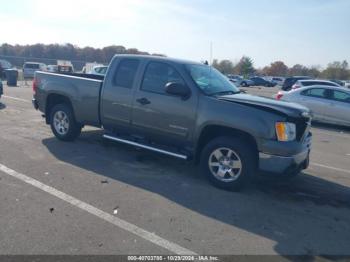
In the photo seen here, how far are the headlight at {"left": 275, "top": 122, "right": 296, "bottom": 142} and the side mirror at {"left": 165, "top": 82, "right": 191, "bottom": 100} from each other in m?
1.52

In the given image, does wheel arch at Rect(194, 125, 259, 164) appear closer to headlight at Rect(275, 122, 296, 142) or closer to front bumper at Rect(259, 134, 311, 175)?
front bumper at Rect(259, 134, 311, 175)

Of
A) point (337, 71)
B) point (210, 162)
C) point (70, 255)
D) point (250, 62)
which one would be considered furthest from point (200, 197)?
point (250, 62)

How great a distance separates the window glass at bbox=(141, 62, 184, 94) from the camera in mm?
6336

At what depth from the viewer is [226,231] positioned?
4.34 metres

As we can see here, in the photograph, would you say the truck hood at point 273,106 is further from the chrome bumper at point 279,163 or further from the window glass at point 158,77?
the window glass at point 158,77

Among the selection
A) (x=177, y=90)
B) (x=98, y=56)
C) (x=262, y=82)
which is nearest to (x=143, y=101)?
(x=177, y=90)

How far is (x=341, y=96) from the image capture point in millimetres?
13492

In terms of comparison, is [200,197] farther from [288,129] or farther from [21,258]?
[21,258]

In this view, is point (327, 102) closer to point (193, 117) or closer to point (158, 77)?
point (158, 77)

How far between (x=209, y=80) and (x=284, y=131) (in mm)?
1790

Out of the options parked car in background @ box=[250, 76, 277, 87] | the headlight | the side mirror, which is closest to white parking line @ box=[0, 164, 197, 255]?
the side mirror

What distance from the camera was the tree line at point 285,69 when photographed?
81500 millimetres

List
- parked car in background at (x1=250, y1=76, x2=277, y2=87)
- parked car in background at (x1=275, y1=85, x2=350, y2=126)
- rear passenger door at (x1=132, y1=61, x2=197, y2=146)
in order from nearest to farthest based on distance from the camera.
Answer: rear passenger door at (x1=132, y1=61, x2=197, y2=146), parked car in background at (x1=275, y1=85, x2=350, y2=126), parked car in background at (x1=250, y1=76, x2=277, y2=87)

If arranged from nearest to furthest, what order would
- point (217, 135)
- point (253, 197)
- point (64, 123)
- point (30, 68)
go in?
point (253, 197)
point (217, 135)
point (64, 123)
point (30, 68)
